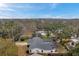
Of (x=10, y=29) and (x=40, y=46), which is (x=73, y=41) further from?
(x=10, y=29)

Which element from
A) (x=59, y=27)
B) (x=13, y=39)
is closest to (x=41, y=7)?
(x=59, y=27)

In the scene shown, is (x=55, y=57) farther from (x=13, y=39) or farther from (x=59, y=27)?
(x=13, y=39)

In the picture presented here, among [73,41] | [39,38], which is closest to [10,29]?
[39,38]

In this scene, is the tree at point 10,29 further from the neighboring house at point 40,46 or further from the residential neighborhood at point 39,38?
the neighboring house at point 40,46

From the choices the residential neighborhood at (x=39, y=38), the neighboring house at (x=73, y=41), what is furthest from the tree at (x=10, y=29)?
the neighboring house at (x=73, y=41)

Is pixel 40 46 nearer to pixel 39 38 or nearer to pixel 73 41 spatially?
pixel 39 38

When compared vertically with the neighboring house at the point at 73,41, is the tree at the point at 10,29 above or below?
above

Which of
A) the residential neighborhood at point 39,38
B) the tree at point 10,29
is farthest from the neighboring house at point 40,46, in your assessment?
the tree at point 10,29

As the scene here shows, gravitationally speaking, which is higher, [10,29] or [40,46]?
[10,29]
